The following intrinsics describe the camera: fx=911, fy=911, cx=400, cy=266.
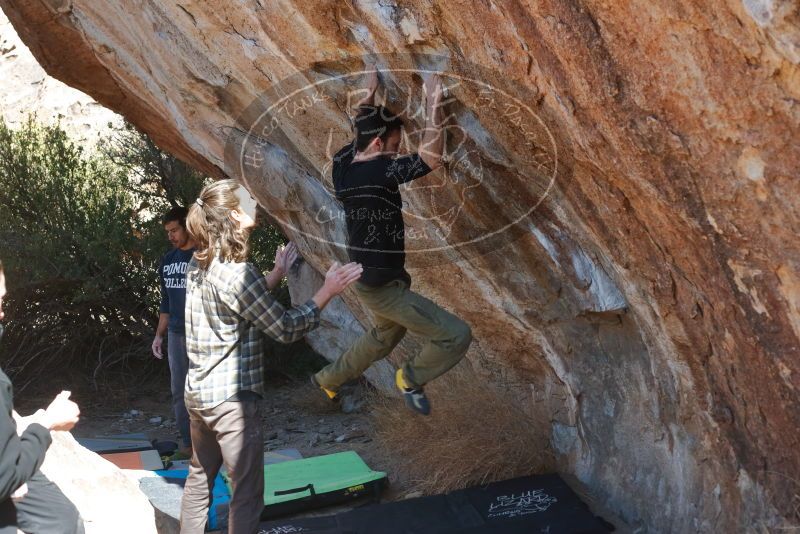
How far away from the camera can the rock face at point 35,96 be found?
14.5 meters

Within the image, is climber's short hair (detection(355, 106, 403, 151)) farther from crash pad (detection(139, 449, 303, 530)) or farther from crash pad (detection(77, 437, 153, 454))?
crash pad (detection(77, 437, 153, 454))

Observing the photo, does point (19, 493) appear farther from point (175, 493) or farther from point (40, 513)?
point (175, 493)

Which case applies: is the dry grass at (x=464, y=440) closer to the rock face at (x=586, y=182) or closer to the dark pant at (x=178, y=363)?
the rock face at (x=586, y=182)

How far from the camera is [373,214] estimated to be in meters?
4.09

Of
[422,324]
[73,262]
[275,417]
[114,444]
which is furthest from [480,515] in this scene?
[73,262]

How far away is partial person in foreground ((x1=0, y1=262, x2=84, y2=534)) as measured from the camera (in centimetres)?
237

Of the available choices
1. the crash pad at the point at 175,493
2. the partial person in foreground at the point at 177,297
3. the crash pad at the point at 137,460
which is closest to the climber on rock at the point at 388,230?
the crash pad at the point at 175,493

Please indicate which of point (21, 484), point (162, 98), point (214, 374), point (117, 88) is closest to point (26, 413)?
point (117, 88)

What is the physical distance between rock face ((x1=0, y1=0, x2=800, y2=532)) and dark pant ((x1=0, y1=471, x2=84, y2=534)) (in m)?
2.14

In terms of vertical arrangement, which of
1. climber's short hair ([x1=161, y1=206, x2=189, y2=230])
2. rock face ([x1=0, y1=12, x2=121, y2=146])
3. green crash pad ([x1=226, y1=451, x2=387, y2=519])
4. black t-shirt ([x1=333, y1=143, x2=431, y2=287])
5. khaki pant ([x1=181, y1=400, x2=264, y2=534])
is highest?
rock face ([x1=0, y1=12, x2=121, y2=146])

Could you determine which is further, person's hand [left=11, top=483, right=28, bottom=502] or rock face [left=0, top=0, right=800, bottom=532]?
rock face [left=0, top=0, right=800, bottom=532]

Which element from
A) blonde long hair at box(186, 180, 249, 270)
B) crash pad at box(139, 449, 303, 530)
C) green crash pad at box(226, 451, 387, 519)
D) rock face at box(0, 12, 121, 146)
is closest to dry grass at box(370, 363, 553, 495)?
green crash pad at box(226, 451, 387, 519)

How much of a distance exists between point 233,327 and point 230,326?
1 cm

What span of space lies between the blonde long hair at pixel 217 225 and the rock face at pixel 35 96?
11628mm
